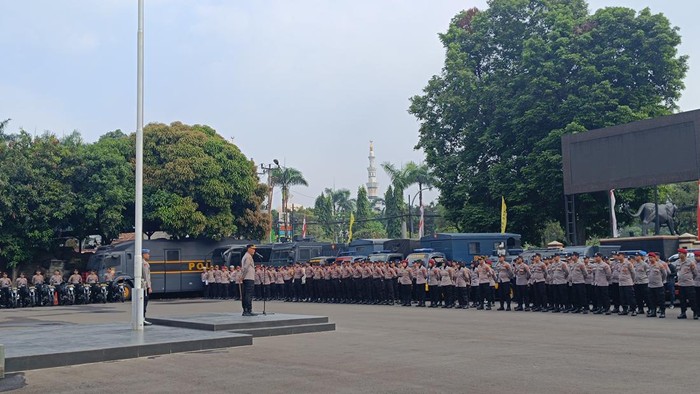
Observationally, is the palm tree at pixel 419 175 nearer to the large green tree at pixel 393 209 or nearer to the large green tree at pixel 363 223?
the large green tree at pixel 393 209

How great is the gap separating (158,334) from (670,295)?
1542cm

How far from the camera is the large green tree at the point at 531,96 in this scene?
112ft

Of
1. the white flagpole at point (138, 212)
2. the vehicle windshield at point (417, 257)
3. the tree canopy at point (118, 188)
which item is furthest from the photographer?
the tree canopy at point (118, 188)

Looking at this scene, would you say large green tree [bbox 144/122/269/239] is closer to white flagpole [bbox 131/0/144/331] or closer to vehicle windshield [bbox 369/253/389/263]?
vehicle windshield [bbox 369/253/389/263]

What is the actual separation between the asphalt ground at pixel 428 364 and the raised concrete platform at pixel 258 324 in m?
0.44

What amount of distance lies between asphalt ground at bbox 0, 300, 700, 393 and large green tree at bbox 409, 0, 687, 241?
1937 cm

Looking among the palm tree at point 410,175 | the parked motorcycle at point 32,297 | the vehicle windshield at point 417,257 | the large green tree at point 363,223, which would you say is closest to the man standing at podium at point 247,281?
the vehicle windshield at point 417,257

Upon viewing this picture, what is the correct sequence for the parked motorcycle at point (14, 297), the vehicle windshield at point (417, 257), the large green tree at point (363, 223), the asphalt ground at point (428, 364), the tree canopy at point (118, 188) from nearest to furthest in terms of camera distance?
the asphalt ground at point (428, 364) → the vehicle windshield at point (417, 257) → the parked motorcycle at point (14, 297) → the tree canopy at point (118, 188) → the large green tree at point (363, 223)

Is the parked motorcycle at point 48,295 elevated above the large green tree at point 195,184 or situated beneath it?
situated beneath

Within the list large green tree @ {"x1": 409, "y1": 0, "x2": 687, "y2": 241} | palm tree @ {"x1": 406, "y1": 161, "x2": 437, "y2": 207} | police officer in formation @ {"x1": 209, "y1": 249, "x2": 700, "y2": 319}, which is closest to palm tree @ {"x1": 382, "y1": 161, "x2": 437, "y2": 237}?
palm tree @ {"x1": 406, "y1": 161, "x2": 437, "y2": 207}

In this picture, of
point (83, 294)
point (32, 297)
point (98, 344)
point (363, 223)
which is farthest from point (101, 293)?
point (363, 223)

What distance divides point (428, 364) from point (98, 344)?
569 centimetres

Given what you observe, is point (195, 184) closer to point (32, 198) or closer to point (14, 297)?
point (32, 198)

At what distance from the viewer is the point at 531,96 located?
35625 millimetres
